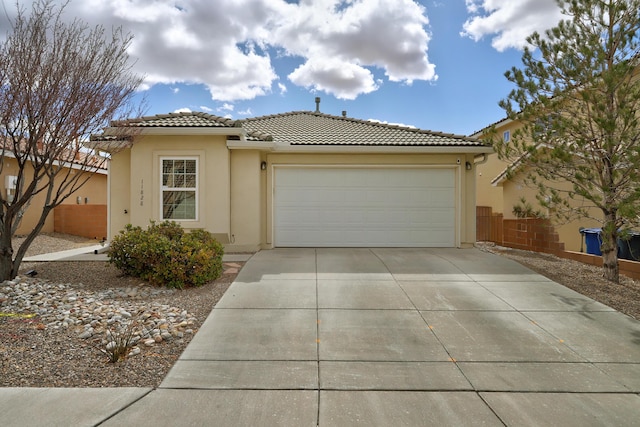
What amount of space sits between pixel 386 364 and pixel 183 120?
8640 mm

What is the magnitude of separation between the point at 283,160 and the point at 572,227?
9157 mm

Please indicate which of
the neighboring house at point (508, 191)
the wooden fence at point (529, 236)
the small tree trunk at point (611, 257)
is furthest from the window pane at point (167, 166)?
the wooden fence at point (529, 236)

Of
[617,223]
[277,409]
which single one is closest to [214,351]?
[277,409]

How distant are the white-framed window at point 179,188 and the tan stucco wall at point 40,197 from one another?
274cm

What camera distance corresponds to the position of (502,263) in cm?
930

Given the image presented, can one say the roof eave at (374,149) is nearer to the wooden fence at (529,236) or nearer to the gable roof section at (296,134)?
the gable roof section at (296,134)

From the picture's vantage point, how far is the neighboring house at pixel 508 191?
1007cm

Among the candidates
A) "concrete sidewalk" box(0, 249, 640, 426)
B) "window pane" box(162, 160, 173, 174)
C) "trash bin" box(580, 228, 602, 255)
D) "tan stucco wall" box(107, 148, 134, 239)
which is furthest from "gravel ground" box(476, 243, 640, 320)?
"tan stucco wall" box(107, 148, 134, 239)

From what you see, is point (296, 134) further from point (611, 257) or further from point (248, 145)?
point (611, 257)

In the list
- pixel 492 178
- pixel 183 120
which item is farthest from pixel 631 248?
pixel 183 120

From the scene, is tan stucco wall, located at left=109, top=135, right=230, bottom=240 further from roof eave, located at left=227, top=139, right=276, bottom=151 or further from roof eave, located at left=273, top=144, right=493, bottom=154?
roof eave, located at left=273, top=144, right=493, bottom=154

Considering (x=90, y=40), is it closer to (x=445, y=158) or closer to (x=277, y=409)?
(x=277, y=409)

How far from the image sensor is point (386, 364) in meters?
4.49

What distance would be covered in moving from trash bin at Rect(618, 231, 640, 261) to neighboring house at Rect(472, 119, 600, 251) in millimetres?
1404
